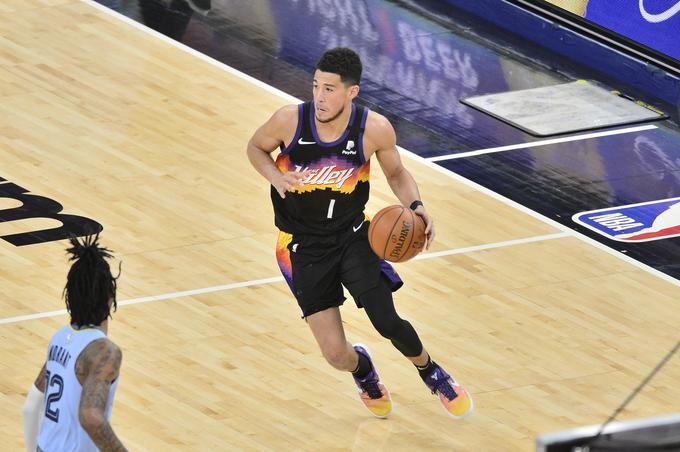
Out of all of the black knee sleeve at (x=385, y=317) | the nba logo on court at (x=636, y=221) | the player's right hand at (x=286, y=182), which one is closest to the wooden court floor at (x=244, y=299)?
the nba logo on court at (x=636, y=221)

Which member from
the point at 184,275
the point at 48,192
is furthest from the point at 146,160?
the point at 184,275

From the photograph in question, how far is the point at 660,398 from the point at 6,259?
4.30 m

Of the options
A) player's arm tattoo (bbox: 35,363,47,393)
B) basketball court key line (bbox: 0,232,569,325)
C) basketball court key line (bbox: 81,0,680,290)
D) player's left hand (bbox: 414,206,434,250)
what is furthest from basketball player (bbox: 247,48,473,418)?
→ basketball court key line (bbox: 81,0,680,290)

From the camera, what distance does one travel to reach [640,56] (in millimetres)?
16234

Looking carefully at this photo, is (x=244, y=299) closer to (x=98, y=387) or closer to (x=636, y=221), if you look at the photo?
(x=636, y=221)

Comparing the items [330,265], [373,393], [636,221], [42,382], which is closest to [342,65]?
[330,265]

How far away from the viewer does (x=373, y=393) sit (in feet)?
32.7

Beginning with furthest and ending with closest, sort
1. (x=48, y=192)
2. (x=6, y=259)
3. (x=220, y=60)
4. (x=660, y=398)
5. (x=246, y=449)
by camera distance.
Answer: (x=220, y=60)
(x=48, y=192)
(x=6, y=259)
(x=660, y=398)
(x=246, y=449)

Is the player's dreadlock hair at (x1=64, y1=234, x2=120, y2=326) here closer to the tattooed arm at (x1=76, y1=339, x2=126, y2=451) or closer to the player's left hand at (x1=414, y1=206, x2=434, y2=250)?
the tattooed arm at (x1=76, y1=339, x2=126, y2=451)

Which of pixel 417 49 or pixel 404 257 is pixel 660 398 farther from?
pixel 417 49

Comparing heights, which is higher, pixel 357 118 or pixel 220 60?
pixel 357 118

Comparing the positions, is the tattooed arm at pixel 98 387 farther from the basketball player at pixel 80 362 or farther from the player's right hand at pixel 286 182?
the player's right hand at pixel 286 182

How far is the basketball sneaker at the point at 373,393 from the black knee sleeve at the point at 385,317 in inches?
13.9

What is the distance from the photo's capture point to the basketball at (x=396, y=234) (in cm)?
956
